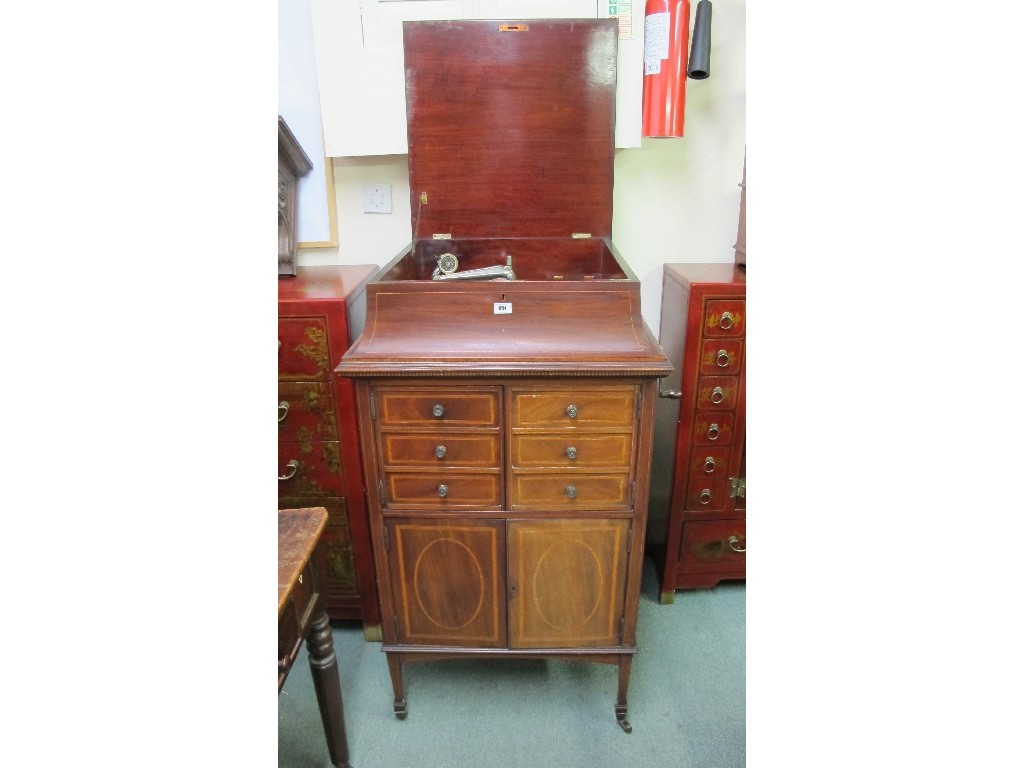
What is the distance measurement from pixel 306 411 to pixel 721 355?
120cm

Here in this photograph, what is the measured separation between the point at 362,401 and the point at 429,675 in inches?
36.7

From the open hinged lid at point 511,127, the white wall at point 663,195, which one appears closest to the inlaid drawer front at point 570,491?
the open hinged lid at point 511,127

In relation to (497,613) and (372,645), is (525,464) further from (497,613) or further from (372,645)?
(372,645)

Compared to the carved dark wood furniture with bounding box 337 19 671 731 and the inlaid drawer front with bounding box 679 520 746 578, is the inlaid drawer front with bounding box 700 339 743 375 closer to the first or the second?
the carved dark wood furniture with bounding box 337 19 671 731

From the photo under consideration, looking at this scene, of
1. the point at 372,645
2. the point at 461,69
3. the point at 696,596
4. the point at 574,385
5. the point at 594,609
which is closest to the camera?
the point at 574,385

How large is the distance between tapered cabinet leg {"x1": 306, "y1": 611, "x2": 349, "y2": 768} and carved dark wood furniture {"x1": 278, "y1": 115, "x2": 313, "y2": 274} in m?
1.07

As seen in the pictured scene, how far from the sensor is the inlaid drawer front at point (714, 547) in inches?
75.4

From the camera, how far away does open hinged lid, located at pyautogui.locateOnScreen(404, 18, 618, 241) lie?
1641mm

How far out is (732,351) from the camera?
1.72 metres

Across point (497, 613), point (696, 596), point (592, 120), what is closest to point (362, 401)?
point (497, 613)

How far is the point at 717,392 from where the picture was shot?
5.79 feet

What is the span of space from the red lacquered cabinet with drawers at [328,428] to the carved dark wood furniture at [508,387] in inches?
9.3


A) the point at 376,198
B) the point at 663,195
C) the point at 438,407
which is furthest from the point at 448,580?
the point at 663,195

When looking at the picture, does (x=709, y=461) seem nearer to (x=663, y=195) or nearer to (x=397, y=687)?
(x=663, y=195)
